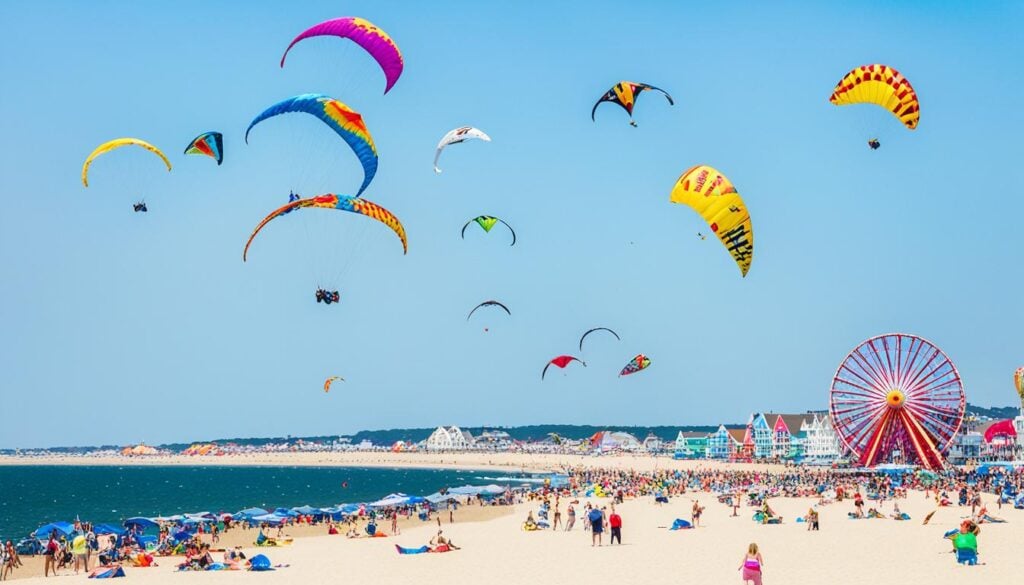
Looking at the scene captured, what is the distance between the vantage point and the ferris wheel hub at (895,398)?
5616 centimetres

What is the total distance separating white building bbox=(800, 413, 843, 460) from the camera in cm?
9231

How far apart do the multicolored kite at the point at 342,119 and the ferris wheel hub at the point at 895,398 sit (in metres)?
39.5

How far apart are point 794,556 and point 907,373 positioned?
125ft

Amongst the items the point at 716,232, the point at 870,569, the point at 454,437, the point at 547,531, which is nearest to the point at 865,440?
the point at 547,531

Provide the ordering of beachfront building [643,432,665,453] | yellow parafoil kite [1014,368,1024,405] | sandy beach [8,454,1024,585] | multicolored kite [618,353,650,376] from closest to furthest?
sandy beach [8,454,1024,585] < multicolored kite [618,353,650,376] < yellow parafoil kite [1014,368,1024,405] < beachfront building [643,432,665,453]

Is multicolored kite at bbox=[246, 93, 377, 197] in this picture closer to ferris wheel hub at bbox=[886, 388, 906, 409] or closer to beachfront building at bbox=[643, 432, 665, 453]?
ferris wheel hub at bbox=[886, 388, 906, 409]

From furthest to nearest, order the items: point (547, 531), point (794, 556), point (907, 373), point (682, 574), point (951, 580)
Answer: point (907, 373) < point (547, 531) < point (794, 556) < point (682, 574) < point (951, 580)

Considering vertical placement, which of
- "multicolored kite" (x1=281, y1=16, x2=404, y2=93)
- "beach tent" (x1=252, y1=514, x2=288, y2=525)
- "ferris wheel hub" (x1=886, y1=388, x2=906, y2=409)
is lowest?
"beach tent" (x1=252, y1=514, x2=288, y2=525)

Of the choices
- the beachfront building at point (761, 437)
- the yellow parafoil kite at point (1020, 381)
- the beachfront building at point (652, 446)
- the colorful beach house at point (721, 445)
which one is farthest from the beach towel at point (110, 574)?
the beachfront building at point (652, 446)

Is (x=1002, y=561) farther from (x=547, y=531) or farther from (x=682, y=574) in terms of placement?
(x=547, y=531)

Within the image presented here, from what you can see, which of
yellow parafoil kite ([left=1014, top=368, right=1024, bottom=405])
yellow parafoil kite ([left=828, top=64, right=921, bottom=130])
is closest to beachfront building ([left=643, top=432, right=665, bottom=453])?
yellow parafoil kite ([left=1014, top=368, right=1024, bottom=405])

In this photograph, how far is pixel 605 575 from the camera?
18875 mm

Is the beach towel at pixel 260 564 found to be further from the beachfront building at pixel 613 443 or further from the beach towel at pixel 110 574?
the beachfront building at pixel 613 443

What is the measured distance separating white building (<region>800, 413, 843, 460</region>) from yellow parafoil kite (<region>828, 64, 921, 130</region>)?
6812 centimetres
